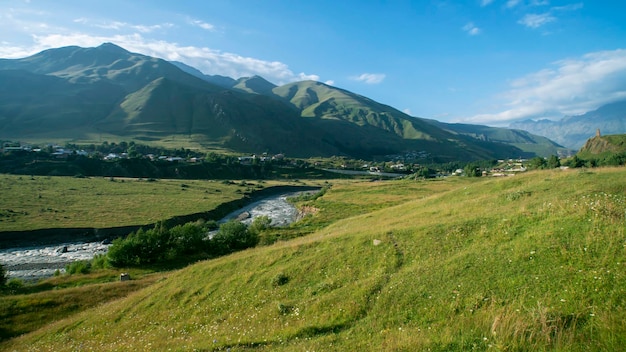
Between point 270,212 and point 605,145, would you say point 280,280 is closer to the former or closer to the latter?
point 270,212

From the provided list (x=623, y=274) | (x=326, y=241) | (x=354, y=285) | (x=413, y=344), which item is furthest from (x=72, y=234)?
(x=623, y=274)

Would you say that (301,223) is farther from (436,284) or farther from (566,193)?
(436,284)

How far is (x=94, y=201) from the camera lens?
308 ft

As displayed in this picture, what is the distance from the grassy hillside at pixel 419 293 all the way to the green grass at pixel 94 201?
204 feet

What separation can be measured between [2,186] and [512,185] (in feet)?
414

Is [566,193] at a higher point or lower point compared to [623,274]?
higher

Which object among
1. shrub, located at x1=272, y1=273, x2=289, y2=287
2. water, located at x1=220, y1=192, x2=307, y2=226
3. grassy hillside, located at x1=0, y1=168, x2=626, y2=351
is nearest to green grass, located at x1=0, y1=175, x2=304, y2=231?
water, located at x1=220, y1=192, x2=307, y2=226

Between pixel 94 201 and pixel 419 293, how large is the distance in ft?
335

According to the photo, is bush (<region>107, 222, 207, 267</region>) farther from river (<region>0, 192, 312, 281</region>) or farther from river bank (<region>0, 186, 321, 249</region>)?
river bank (<region>0, 186, 321, 249</region>)

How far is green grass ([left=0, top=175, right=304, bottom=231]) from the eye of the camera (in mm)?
75938

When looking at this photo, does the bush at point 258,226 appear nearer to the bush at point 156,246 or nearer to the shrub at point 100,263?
the bush at point 156,246

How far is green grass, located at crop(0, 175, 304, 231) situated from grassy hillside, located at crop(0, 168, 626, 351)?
62.3 metres

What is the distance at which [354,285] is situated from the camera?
16.6 meters

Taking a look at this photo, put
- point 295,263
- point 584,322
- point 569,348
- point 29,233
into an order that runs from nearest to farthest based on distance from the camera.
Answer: point 569,348, point 584,322, point 295,263, point 29,233
